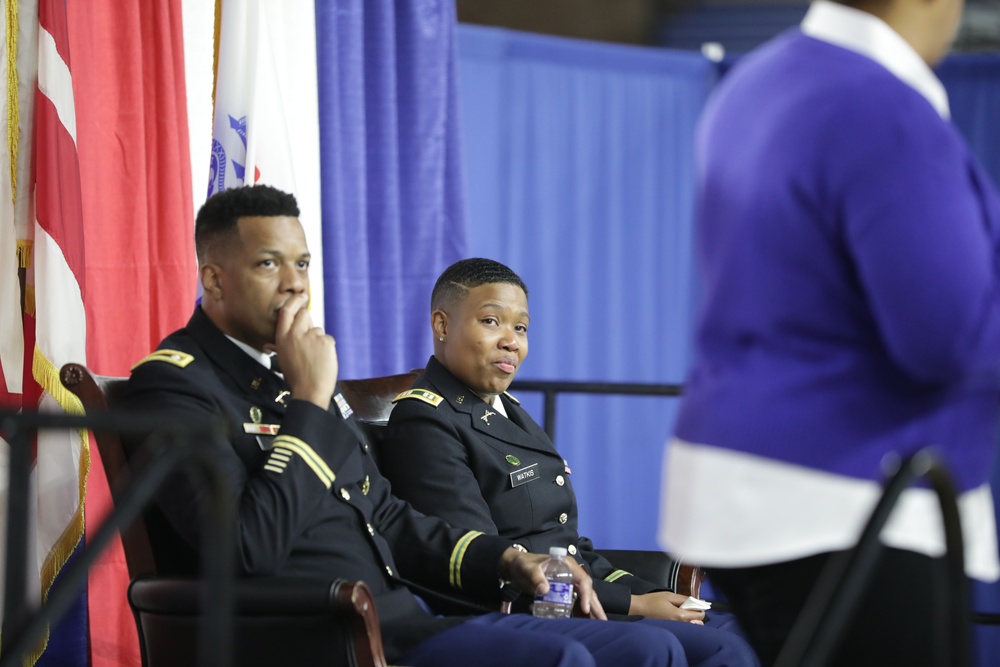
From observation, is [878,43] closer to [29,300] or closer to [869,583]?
[869,583]

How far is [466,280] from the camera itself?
2.70 metres

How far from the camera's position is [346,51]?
3.45 meters

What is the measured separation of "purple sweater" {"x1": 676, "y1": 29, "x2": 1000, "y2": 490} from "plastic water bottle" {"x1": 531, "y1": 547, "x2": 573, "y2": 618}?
1.15 meters

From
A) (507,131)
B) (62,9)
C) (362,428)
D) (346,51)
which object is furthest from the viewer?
(507,131)

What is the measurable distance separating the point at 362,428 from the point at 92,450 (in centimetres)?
76

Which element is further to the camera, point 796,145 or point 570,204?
point 570,204

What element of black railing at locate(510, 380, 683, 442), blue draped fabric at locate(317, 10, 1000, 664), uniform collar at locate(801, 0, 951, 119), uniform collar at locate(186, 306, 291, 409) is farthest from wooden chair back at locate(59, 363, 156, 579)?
blue draped fabric at locate(317, 10, 1000, 664)

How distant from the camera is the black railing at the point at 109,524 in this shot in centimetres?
105

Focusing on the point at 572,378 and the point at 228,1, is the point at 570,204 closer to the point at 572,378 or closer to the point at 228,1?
the point at 572,378

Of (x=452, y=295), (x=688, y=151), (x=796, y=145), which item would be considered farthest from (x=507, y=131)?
(x=796, y=145)

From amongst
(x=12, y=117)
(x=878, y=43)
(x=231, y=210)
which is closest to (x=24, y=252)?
(x=12, y=117)

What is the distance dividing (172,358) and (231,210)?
12.5 inches

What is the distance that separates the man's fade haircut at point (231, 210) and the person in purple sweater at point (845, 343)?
4.00 feet

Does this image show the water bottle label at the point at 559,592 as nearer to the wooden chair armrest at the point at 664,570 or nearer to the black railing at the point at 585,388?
the wooden chair armrest at the point at 664,570
